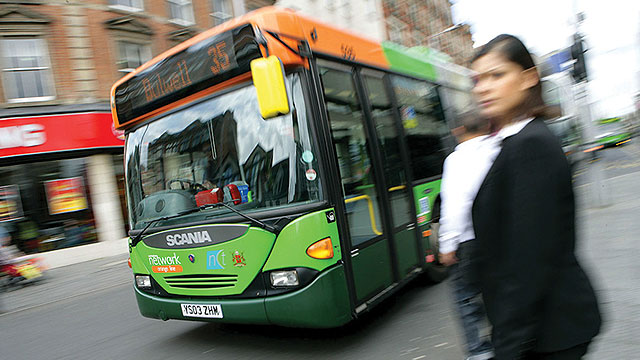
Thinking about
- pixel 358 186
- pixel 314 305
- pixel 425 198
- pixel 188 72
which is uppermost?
pixel 188 72

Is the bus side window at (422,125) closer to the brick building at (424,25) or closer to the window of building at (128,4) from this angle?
the window of building at (128,4)

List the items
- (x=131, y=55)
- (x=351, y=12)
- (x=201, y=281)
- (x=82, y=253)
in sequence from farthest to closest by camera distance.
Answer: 1. (x=351, y=12)
2. (x=131, y=55)
3. (x=82, y=253)
4. (x=201, y=281)

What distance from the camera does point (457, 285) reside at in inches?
125

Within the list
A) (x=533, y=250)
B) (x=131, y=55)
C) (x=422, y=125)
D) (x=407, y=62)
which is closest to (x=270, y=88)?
(x=533, y=250)

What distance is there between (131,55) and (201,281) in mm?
14288

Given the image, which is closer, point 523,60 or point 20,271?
point 523,60

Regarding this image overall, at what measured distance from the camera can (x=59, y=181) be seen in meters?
14.2

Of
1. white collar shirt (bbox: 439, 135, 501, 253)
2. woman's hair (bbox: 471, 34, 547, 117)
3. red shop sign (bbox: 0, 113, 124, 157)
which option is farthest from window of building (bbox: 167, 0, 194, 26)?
woman's hair (bbox: 471, 34, 547, 117)

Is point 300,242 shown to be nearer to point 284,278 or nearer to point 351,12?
point 284,278

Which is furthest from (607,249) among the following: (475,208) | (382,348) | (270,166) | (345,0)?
(345,0)

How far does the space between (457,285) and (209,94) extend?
2.57 meters

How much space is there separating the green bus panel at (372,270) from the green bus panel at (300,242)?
0.44m

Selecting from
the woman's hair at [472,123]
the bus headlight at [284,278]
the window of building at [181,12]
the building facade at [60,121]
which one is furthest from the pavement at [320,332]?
the window of building at [181,12]

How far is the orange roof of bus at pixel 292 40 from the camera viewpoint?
3799 mm
